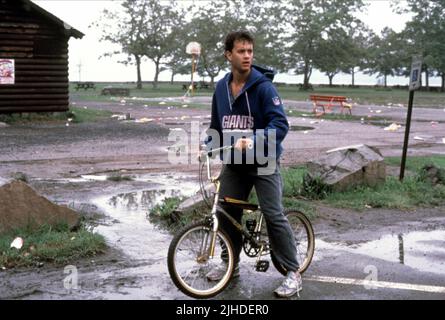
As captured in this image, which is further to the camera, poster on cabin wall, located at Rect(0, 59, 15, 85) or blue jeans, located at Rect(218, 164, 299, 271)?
poster on cabin wall, located at Rect(0, 59, 15, 85)

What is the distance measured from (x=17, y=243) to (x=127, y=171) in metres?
5.64

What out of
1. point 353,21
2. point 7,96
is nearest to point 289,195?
point 7,96

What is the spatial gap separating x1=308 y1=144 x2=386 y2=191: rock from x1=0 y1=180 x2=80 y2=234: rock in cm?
397

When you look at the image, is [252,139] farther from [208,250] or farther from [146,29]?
[146,29]

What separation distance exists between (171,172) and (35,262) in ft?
19.6

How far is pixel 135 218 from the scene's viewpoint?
775 cm

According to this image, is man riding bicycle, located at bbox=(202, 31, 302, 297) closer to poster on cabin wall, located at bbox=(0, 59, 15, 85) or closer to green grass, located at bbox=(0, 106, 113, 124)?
green grass, located at bbox=(0, 106, 113, 124)

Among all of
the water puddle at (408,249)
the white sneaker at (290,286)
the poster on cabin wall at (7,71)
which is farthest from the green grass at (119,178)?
the poster on cabin wall at (7,71)

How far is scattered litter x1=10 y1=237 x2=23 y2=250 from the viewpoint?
5.97 meters

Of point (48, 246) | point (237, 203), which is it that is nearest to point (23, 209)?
point (48, 246)

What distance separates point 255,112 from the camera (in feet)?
16.0

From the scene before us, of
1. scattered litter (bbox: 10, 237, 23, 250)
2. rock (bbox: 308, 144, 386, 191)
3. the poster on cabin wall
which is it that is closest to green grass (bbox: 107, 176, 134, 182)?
rock (bbox: 308, 144, 386, 191)
